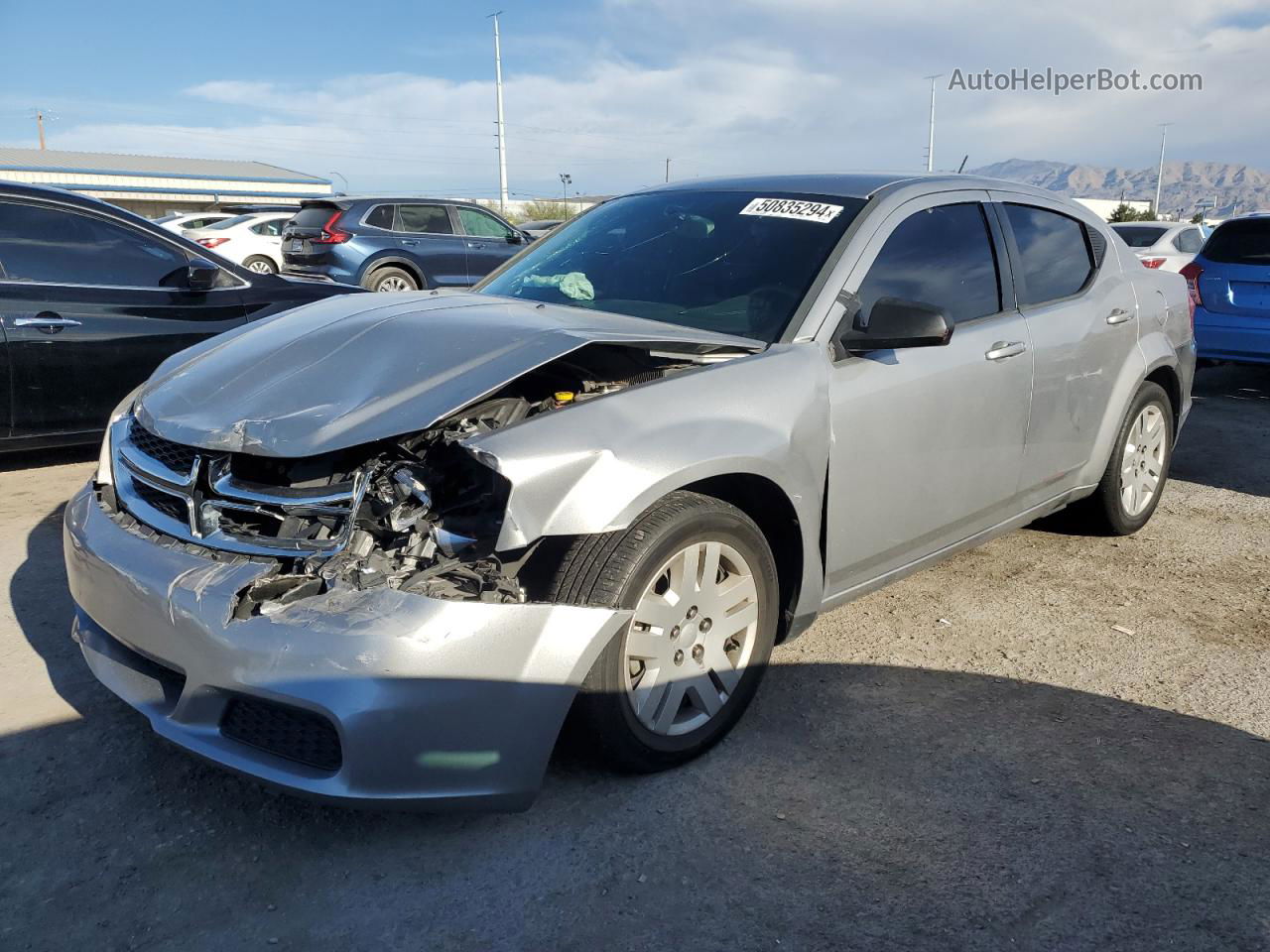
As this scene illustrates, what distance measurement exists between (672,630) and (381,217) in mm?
11704

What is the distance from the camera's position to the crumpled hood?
8.30ft

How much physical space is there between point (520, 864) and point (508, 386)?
128 centimetres

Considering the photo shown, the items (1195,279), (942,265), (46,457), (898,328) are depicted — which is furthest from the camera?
(1195,279)

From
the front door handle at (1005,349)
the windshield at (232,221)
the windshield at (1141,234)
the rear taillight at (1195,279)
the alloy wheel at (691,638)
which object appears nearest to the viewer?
the alloy wheel at (691,638)

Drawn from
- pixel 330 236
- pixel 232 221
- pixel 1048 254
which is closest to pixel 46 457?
pixel 1048 254

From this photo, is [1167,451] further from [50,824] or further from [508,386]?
[50,824]

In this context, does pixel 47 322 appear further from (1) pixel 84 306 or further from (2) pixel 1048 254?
(2) pixel 1048 254

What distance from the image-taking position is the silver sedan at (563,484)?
2316 millimetres

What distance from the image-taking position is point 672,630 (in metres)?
2.73

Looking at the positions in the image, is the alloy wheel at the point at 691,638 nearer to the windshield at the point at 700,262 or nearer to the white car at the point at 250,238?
the windshield at the point at 700,262

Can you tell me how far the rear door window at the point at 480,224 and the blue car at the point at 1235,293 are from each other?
8844 millimetres

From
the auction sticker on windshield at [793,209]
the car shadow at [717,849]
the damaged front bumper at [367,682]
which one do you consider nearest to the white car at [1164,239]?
the auction sticker on windshield at [793,209]

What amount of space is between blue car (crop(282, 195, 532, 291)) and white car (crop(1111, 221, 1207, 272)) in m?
8.95

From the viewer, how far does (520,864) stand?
8.05ft
